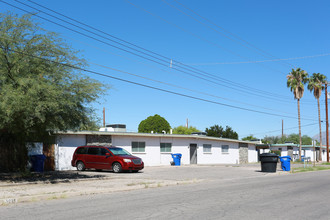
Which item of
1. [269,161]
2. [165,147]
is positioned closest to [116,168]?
[269,161]

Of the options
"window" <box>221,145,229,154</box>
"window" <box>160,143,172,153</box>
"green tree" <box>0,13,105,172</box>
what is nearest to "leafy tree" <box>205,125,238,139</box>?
"window" <box>221,145,229,154</box>

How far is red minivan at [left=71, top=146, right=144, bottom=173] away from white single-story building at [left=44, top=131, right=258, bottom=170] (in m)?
1.83

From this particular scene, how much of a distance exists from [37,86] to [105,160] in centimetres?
1058

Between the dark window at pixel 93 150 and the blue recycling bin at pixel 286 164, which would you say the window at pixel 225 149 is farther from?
the dark window at pixel 93 150

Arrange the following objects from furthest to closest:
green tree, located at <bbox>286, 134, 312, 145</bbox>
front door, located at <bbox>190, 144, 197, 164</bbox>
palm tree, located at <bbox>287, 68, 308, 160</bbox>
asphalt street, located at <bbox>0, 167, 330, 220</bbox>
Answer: green tree, located at <bbox>286, 134, 312, 145</bbox>, palm tree, located at <bbox>287, 68, 308, 160</bbox>, front door, located at <bbox>190, 144, 197, 164</bbox>, asphalt street, located at <bbox>0, 167, 330, 220</bbox>

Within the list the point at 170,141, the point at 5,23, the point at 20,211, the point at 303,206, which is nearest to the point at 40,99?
the point at 5,23

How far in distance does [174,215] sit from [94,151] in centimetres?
1693

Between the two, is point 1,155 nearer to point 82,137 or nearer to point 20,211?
point 82,137

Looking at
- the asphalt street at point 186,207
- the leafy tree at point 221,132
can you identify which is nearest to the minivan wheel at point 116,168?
the asphalt street at point 186,207

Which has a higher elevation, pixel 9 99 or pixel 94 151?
pixel 9 99

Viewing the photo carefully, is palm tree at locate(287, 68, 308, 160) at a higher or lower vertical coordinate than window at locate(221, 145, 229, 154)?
higher

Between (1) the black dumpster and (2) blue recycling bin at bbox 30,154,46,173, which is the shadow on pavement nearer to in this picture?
(2) blue recycling bin at bbox 30,154,46,173

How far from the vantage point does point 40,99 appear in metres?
14.4

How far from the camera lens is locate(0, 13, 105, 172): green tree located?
13906 mm
